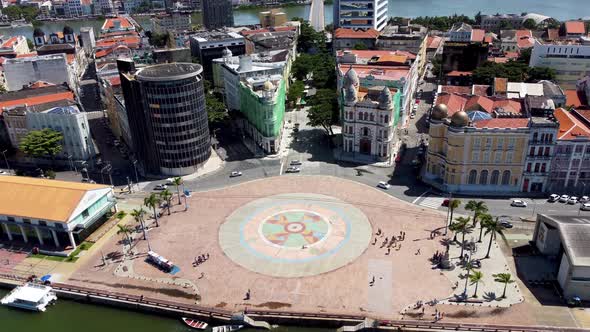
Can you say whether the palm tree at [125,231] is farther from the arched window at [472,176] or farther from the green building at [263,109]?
the arched window at [472,176]

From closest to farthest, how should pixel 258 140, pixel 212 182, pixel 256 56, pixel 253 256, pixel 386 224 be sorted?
pixel 253 256, pixel 386 224, pixel 212 182, pixel 258 140, pixel 256 56

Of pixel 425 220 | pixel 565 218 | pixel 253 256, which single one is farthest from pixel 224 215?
pixel 565 218

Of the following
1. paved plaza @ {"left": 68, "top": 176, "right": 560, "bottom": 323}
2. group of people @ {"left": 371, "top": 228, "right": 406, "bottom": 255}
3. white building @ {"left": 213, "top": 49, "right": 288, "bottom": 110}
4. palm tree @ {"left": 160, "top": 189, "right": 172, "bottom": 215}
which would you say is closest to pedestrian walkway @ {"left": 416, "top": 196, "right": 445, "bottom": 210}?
paved plaza @ {"left": 68, "top": 176, "right": 560, "bottom": 323}

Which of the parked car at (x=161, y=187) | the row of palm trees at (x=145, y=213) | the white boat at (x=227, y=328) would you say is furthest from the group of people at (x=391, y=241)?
the parked car at (x=161, y=187)

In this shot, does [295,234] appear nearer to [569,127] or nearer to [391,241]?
[391,241]

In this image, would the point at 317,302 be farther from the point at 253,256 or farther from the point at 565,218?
the point at 565,218

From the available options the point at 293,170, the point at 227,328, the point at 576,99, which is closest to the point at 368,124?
the point at 293,170

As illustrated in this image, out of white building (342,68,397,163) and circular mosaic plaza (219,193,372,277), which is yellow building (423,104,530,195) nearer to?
white building (342,68,397,163)
